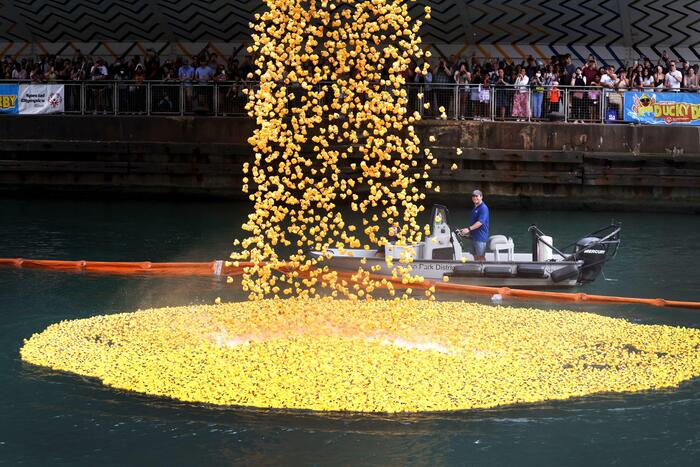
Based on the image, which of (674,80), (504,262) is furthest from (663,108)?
(504,262)

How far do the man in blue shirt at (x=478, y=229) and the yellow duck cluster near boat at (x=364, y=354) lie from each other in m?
2.91

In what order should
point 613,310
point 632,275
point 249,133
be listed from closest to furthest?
point 613,310 → point 632,275 → point 249,133

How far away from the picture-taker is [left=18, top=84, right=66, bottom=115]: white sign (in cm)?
3456

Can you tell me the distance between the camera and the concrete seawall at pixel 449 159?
106 feet

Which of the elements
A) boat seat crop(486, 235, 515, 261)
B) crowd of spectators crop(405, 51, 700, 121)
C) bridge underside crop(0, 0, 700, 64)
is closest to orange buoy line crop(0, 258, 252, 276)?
boat seat crop(486, 235, 515, 261)

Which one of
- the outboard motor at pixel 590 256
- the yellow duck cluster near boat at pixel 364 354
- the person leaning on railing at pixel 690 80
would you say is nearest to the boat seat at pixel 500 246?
the outboard motor at pixel 590 256

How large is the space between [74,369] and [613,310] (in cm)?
954

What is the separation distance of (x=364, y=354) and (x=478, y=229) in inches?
268

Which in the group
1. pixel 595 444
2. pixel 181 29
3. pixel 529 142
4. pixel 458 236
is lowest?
pixel 595 444

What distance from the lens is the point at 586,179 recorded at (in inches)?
1282

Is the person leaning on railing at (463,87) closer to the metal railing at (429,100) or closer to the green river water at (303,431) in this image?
the metal railing at (429,100)

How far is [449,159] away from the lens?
33125 mm

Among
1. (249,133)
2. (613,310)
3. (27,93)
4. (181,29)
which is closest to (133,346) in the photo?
(613,310)

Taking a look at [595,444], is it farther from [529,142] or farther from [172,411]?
[529,142]
